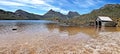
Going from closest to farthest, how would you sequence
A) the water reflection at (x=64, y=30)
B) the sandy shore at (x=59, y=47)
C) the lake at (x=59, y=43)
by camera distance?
the sandy shore at (x=59, y=47) → the lake at (x=59, y=43) → the water reflection at (x=64, y=30)

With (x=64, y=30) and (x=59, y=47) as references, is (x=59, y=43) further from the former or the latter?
(x=64, y=30)

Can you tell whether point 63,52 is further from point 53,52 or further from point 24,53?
point 24,53

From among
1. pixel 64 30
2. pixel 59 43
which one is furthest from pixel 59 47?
pixel 64 30

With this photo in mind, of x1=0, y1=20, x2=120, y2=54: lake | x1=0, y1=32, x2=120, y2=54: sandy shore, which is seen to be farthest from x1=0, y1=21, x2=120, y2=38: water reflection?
x1=0, y1=32, x2=120, y2=54: sandy shore

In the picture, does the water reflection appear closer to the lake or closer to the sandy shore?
the lake

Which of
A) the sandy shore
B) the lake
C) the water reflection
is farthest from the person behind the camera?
the water reflection

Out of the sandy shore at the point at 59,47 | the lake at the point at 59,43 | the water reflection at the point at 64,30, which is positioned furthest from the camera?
the water reflection at the point at 64,30

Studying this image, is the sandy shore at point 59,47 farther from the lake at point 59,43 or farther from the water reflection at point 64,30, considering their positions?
the water reflection at point 64,30

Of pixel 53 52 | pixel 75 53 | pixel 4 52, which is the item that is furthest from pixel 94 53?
pixel 4 52

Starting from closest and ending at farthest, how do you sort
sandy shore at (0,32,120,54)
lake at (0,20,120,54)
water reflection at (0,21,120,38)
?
1. sandy shore at (0,32,120,54)
2. lake at (0,20,120,54)
3. water reflection at (0,21,120,38)

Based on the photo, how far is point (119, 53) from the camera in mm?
13023

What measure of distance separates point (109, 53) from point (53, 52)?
215 inches

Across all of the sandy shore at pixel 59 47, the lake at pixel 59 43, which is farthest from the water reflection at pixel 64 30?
the sandy shore at pixel 59 47

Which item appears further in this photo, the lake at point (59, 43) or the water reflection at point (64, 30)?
the water reflection at point (64, 30)
